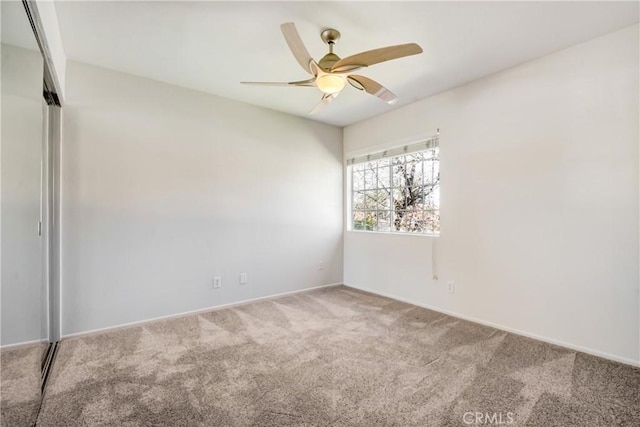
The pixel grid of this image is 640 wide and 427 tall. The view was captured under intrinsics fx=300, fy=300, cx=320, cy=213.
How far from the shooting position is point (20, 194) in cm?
153

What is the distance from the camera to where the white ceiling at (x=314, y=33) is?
2.04 m

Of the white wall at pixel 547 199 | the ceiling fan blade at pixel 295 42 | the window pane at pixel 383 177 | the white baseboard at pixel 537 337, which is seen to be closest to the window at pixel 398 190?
the window pane at pixel 383 177

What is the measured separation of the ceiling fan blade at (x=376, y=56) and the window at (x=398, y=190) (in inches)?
71.3

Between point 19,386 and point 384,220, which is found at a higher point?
point 384,220

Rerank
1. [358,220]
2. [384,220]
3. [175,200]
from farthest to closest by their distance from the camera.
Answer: [358,220]
[384,220]
[175,200]

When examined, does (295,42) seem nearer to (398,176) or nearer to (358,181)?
(398,176)

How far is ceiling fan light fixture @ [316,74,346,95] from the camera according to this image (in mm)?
2166

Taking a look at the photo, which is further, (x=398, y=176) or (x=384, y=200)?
(x=384, y=200)

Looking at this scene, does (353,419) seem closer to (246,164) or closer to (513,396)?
(513,396)

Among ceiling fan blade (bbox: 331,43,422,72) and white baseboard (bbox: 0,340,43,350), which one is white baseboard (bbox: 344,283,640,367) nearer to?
ceiling fan blade (bbox: 331,43,422,72)

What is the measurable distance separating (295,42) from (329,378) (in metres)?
2.22

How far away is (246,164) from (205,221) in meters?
0.87

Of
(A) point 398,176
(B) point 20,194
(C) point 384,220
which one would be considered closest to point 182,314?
(B) point 20,194

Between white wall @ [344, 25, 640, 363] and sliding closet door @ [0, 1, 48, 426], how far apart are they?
3451 millimetres
